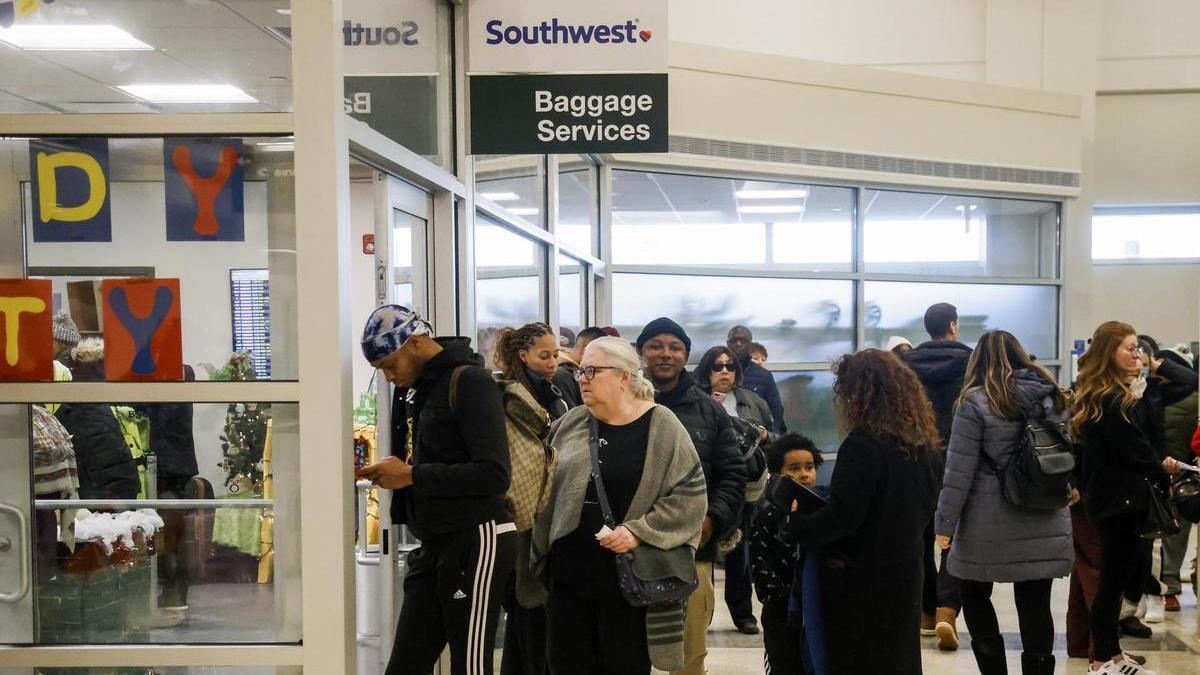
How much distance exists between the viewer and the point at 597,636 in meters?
3.78

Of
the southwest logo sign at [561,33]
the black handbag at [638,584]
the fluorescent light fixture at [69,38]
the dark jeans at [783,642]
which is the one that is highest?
the southwest logo sign at [561,33]

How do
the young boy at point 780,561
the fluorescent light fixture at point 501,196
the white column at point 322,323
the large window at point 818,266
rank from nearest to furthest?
the white column at point 322,323, the young boy at point 780,561, the fluorescent light fixture at point 501,196, the large window at point 818,266

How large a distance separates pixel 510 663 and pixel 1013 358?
243 cm

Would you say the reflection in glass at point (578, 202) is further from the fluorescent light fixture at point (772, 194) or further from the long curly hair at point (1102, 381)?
the long curly hair at point (1102, 381)

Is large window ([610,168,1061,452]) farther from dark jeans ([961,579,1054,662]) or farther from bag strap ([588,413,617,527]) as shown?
bag strap ([588,413,617,527])

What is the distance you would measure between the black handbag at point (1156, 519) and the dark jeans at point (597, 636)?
2762 millimetres

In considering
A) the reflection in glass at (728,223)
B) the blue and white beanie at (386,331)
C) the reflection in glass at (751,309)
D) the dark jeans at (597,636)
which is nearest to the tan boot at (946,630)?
the dark jeans at (597,636)

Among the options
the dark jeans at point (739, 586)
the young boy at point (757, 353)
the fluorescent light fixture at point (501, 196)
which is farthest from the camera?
the young boy at point (757, 353)

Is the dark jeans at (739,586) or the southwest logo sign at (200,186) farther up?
the southwest logo sign at (200,186)

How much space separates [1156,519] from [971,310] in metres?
6.84

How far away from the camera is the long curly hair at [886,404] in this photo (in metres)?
3.97

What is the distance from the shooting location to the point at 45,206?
9.43 feet

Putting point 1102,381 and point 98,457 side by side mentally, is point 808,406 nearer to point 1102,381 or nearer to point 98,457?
point 1102,381

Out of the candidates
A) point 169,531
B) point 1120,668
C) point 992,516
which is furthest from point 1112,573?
point 169,531
